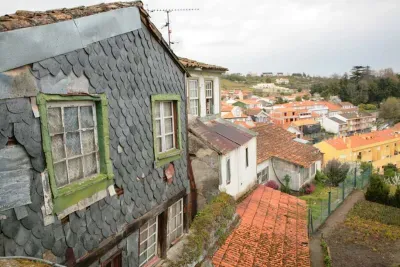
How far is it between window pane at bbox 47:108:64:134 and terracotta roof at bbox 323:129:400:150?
45.3 m

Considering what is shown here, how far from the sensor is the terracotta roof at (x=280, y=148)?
81.8ft

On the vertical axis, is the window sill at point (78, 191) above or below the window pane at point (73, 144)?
below

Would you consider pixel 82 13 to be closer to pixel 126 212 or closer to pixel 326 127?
pixel 126 212

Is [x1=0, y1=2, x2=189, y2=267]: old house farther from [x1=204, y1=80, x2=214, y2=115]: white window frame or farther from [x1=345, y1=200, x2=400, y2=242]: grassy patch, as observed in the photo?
[x1=345, y1=200, x2=400, y2=242]: grassy patch

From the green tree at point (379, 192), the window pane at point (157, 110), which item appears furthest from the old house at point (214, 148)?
the green tree at point (379, 192)

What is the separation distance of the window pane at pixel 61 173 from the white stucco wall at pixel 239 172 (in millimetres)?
7600

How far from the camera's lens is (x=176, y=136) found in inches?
293

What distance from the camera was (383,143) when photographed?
5066 centimetres

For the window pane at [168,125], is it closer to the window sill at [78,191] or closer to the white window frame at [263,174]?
the window sill at [78,191]

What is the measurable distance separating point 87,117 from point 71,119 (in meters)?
0.34

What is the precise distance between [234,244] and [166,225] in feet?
11.6

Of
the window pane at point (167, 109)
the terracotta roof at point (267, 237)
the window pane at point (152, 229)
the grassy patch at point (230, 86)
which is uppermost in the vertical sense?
the grassy patch at point (230, 86)

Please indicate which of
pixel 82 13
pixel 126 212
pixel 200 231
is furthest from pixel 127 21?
pixel 200 231

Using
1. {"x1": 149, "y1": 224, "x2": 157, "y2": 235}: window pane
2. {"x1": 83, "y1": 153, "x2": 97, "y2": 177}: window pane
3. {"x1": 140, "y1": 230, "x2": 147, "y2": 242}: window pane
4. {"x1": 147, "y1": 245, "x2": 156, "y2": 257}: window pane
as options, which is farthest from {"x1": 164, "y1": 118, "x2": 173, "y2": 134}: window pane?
{"x1": 147, "y1": 245, "x2": 156, "y2": 257}: window pane
